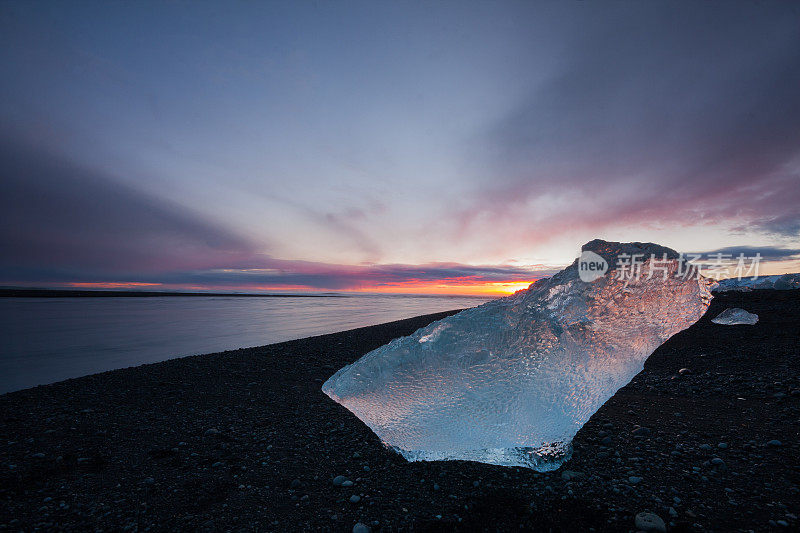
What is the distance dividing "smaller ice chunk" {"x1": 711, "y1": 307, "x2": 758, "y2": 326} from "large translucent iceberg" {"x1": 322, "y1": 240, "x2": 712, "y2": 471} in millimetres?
8075

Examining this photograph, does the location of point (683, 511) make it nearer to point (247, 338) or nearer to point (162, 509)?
point (162, 509)

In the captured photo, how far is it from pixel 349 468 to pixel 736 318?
11.4 meters

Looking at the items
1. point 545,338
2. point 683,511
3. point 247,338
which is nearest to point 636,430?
point 683,511

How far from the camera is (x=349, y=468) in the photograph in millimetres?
3018

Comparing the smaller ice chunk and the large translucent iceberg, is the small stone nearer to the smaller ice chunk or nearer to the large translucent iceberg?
the large translucent iceberg

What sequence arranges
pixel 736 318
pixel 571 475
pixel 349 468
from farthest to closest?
pixel 736 318 < pixel 349 468 < pixel 571 475

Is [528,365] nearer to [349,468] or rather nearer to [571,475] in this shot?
[571,475]

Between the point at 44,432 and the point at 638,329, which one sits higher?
the point at 638,329

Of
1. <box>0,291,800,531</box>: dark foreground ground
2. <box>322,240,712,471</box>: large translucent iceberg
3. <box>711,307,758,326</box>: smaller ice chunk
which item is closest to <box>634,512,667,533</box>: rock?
<box>0,291,800,531</box>: dark foreground ground

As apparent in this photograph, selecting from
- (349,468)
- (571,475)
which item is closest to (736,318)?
(571,475)

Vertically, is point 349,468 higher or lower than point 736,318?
lower

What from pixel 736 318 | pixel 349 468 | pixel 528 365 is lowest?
pixel 349 468

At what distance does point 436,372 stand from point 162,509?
2476mm

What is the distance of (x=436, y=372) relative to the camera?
122 inches
